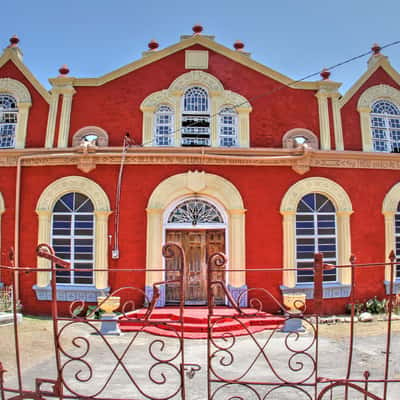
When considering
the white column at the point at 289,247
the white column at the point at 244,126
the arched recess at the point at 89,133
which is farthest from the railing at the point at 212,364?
the white column at the point at 244,126

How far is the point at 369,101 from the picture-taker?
1329 centimetres

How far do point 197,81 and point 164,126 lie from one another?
1.79 meters

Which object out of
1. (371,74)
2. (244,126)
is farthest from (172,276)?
(371,74)

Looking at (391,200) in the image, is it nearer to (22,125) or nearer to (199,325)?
(199,325)

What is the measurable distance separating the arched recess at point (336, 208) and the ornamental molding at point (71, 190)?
551cm

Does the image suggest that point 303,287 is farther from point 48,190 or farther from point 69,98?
point 69,98

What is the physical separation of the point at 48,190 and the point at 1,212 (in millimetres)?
1641

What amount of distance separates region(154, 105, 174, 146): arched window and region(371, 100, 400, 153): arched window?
6.70 m

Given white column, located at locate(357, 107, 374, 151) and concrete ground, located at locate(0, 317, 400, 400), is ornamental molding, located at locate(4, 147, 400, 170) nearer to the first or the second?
white column, located at locate(357, 107, 374, 151)

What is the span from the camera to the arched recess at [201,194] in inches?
465

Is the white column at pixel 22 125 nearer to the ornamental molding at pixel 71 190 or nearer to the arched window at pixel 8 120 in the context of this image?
the arched window at pixel 8 120

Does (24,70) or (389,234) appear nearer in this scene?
(389,234)

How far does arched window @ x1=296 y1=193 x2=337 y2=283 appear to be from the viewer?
40.7 ft

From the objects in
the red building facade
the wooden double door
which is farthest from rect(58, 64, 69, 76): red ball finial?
the wooden double door
